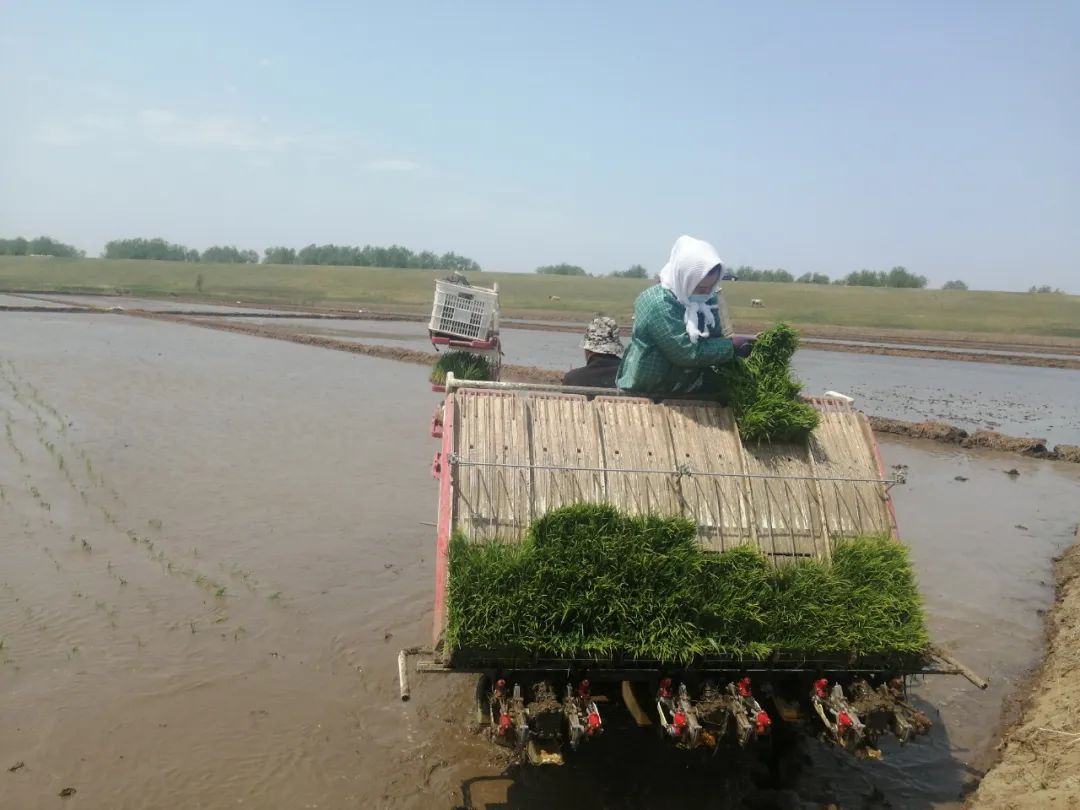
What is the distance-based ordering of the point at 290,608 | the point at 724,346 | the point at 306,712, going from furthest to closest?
the point at 290,608
the point at 306,712
the point at 724,346

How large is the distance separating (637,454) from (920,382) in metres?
22.9

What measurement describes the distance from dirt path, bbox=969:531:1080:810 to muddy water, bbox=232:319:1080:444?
473 inches

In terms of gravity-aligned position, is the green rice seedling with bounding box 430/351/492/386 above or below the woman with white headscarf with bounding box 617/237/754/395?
below

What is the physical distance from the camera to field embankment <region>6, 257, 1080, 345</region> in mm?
48344

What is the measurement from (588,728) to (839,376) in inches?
912

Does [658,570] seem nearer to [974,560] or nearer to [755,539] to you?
[755,539]

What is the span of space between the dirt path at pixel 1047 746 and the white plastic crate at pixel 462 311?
5.14m

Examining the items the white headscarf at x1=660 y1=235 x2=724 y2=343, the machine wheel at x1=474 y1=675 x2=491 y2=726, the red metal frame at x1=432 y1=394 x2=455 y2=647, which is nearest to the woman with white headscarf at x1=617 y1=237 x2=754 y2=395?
the white headscarf at x1=660 y1=235 x2=724 y2=343

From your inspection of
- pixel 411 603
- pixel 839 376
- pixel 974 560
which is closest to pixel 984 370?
pixel 839 376

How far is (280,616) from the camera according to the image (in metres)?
7.39

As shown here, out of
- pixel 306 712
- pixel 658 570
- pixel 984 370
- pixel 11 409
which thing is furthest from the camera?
pixel 984 370

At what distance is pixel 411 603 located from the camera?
25.8 feet

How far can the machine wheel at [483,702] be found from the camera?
4.32 m

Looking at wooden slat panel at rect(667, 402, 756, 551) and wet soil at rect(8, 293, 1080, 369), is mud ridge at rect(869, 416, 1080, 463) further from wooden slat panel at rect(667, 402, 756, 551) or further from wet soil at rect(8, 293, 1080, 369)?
wet soil at rect(8, 293, 1080, 369)
